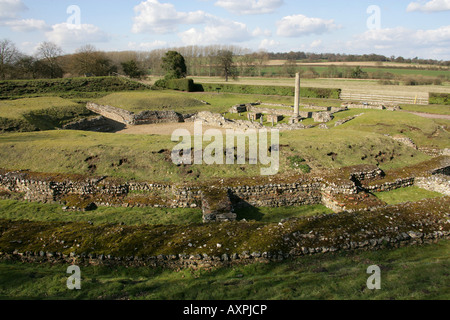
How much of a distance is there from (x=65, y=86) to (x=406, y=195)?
51.7m

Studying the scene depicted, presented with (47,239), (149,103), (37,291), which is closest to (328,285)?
(37,291)

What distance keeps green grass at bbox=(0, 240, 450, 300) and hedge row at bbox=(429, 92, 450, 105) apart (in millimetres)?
39699

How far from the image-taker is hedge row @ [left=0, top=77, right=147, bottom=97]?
1742 inches

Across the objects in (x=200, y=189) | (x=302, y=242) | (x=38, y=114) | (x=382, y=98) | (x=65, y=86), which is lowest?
(x=302, y=242)

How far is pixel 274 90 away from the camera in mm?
53844

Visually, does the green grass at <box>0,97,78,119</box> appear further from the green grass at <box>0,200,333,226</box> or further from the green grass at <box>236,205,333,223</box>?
the green grass at <box>236,205,333,223</box>

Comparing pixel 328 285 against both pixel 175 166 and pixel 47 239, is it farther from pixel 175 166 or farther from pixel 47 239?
pixel 175 166

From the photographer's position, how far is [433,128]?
24016 mm

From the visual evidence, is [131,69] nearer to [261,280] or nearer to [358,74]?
[358,74]

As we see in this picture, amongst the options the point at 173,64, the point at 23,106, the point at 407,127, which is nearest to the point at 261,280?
the point at 407,127

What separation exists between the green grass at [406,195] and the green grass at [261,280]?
517 cm

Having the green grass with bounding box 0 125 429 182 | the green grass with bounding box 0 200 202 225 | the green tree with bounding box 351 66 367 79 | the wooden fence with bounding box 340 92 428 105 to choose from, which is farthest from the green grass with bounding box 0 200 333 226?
the green tree with bounding box 351 66 367 79
